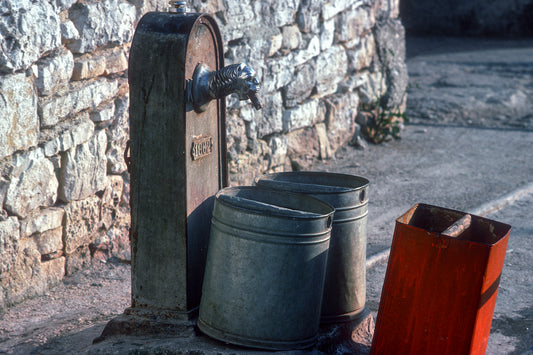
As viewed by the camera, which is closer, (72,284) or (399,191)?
(72,284)

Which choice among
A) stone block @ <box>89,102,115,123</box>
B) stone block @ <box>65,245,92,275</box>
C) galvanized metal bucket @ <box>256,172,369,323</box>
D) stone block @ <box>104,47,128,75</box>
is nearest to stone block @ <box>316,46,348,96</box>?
stone block @ <box>104,47,128,75</box>

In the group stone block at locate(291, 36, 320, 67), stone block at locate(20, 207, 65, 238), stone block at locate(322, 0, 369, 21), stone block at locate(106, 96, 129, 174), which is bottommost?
stone block at locate(20, 207, 65, 238)

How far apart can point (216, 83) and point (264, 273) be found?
730mm

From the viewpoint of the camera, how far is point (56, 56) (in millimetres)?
3051

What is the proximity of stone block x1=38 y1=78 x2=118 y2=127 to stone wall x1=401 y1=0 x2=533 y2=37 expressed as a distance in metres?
11.7

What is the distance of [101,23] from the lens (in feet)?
10.8

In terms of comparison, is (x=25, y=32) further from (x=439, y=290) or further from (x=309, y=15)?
(x=309, y=15)

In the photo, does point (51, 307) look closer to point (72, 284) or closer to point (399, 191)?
point (72, 284)

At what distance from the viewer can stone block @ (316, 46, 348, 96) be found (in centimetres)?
540

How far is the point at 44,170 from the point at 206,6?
1569 mm

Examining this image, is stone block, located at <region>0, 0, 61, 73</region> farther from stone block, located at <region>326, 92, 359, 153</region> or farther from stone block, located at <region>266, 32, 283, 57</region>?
stone block, located at <region>326, 92, 359, 153</region>

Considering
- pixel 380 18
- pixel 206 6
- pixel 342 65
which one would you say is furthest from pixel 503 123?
pixel 206 6

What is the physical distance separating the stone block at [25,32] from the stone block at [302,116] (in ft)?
7.66

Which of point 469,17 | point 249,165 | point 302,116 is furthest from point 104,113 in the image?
point 469,17
